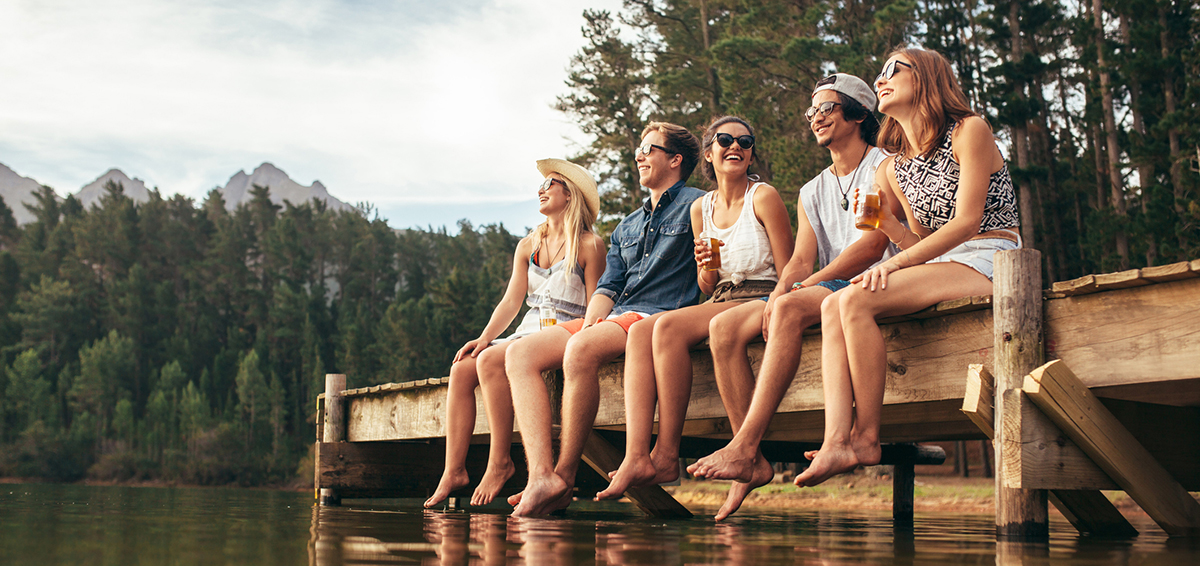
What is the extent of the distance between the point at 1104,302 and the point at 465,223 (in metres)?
73.6

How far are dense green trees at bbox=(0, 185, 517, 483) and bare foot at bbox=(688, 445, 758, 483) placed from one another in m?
41.7

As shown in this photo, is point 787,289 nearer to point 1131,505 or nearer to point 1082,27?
point 1131,505

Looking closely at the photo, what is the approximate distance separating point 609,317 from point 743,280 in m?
0.61

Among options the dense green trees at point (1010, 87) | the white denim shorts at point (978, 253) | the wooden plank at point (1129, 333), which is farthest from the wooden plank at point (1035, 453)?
the dense green trees at point (1010, 87)

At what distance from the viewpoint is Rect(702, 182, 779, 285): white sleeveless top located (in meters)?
4.16

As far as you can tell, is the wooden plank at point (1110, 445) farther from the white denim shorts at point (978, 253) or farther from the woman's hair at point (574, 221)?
the woman's hair at point (574, 221)

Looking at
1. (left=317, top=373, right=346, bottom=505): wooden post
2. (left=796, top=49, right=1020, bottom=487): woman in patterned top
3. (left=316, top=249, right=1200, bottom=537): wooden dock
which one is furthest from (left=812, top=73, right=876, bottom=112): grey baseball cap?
(left=317, top=373, right=346, bottom=505): wooden post

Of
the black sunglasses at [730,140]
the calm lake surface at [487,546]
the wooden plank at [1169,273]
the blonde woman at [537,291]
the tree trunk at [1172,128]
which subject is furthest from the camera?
the tree trunk at [1172,128]

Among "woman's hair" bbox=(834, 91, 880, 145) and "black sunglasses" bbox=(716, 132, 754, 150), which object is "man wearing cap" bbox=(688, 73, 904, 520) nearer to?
"woman's hair" bbox=(834, 91, 880, 145)

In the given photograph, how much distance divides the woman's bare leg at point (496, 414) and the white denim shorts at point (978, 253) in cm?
205

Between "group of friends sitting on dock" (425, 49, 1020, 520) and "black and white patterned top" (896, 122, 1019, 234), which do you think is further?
"black and white patterned top" (896, 122, 1019, 234)

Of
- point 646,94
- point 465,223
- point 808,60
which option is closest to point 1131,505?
point 808,60

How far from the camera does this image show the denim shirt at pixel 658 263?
457 centimetres

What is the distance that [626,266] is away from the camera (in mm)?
4766
